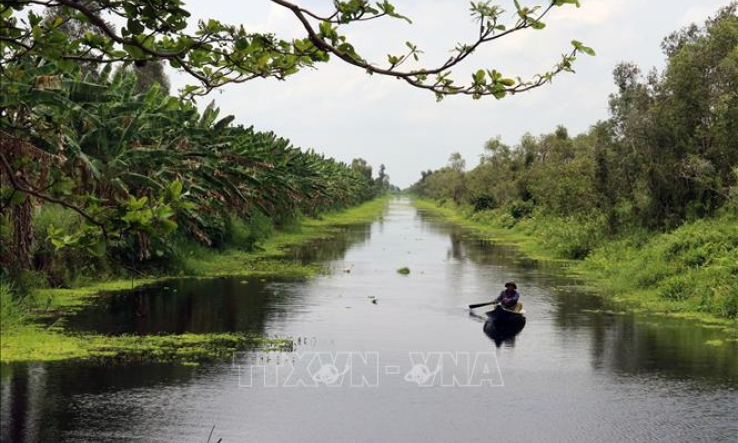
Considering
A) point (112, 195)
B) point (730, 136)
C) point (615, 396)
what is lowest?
point (615, 396)

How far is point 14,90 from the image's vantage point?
5445mm

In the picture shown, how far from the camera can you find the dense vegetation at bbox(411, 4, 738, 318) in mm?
25344

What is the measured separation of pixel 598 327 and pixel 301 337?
7474mm

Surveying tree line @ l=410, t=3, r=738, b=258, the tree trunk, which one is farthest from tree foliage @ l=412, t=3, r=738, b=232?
the tree trunk

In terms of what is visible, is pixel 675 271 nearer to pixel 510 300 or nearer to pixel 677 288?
pixel 677 288

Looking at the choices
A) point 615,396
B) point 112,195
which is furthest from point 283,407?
point 112,195

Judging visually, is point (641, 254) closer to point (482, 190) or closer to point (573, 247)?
point (573, 247)

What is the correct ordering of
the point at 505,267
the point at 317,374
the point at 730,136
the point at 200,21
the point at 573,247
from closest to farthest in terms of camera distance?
the point at 200,21 → the point at 317,374 → the point at 730,136 → the point at 505,267 → the point at 573,247

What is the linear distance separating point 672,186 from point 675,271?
24.7ft

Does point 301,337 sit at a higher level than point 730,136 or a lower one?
lower

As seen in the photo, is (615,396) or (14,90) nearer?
(14,90)

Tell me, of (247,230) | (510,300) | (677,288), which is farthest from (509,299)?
(247,230)

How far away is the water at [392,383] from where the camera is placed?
11.7 meters

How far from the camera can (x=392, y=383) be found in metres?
14.7
